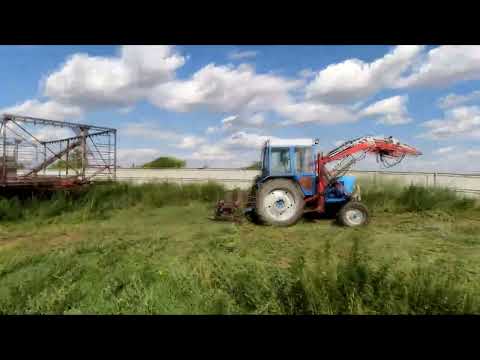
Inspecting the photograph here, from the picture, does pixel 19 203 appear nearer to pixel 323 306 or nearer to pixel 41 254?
pixel 41 254

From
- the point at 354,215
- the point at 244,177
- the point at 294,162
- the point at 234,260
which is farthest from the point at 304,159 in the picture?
the point at 244,177

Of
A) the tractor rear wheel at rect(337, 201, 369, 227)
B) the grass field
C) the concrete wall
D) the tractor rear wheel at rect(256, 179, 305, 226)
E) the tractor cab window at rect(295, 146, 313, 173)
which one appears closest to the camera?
the grass field

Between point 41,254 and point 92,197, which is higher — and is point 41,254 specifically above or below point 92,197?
below

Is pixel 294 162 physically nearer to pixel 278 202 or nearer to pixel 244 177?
pixel 278 202

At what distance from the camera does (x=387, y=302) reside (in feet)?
Result: 7.52

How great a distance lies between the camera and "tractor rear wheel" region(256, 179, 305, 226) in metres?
6.83

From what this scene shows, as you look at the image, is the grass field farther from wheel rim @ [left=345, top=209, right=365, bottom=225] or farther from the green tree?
the green tree

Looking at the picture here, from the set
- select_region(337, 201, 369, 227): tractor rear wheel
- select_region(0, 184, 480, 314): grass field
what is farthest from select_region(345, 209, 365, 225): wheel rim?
select_region(0, 184, 480, 314): grass field

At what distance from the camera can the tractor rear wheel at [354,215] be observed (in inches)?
261

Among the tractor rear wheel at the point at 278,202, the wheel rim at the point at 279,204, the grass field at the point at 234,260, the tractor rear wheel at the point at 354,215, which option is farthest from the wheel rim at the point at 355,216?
the wheel rim at the point at 279,204

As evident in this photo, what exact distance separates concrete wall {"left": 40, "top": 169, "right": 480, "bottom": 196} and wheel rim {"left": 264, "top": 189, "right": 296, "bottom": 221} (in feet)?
16.1

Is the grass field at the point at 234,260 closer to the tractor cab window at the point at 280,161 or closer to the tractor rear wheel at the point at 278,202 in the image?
the tractor rear wheel at the point at 278,202

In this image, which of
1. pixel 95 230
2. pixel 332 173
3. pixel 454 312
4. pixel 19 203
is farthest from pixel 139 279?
pixel 19 203
